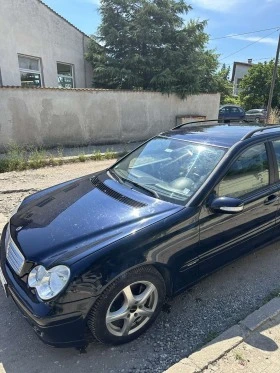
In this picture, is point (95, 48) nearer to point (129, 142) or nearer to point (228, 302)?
point (129, 142)

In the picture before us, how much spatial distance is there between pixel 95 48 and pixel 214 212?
42.1ft

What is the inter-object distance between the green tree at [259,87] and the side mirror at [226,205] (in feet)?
86.5

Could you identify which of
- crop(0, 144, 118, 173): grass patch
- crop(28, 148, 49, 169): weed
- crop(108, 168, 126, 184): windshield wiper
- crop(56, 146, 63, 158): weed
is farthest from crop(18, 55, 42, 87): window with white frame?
crop(108, 168, 126, 184): windshield wiper

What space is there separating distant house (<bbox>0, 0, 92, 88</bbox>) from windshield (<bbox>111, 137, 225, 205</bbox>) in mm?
9522

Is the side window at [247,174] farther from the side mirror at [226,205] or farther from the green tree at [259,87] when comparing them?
the green tree at [259,87]

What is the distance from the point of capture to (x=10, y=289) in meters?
2.17

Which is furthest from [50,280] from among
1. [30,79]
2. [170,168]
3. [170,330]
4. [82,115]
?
[30,79]

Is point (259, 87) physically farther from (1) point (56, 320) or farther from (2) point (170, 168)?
(1) point (56, 320)

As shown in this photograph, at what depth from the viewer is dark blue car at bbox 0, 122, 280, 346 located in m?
1.95

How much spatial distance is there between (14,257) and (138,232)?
0.98 meters

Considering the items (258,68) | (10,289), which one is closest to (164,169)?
(10,289)

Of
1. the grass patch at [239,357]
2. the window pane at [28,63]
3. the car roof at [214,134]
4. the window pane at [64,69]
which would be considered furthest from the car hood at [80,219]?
the window pane at [64,69]

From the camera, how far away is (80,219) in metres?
2.37

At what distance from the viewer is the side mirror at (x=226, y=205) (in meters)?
2.38
